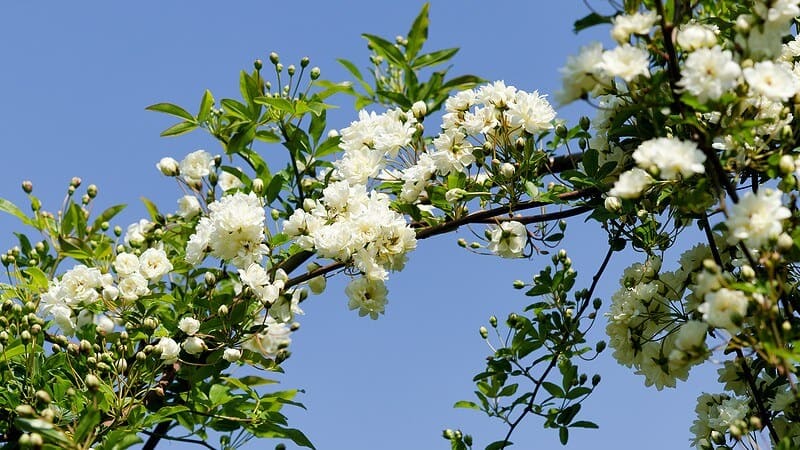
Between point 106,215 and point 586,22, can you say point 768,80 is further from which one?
point 106,215

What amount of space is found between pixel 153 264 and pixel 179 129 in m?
0.41

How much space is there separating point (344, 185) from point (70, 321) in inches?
32.9

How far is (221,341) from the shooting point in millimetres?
2400

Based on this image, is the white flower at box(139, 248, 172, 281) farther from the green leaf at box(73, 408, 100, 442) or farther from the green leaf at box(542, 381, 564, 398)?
the green leaf at box(542, 381, 564, 398)

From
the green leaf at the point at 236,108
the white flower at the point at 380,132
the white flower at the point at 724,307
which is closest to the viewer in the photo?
the white flower at the point at 724,307

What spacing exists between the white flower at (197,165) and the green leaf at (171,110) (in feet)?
0.34

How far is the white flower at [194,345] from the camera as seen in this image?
7.57 ft

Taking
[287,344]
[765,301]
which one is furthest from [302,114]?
[765,301]

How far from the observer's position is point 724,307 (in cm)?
154

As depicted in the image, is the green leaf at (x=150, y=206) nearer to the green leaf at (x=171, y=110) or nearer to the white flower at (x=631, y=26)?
Answer: the green leaf at (x=171, y=110)

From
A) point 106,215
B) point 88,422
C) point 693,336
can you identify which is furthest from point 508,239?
point 106,215

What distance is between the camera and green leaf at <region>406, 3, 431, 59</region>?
102 inches

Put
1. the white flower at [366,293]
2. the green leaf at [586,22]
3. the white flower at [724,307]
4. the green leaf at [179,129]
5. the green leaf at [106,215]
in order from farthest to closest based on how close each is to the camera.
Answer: the green leaf at [106,215], the green leaf at [179,129], the white flower at [366,293], the green leaf at [586,22], the white flower at [724,307]

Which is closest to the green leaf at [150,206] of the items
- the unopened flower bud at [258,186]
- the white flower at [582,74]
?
the unopened flower bud at [258,186]
